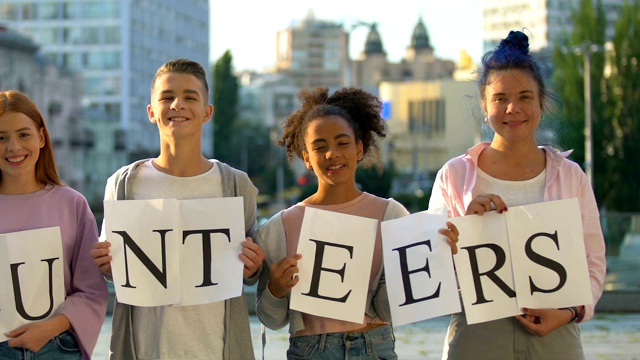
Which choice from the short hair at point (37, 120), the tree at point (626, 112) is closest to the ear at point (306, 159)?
the short hair at point (37, 120)

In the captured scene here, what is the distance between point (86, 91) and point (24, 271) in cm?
8384

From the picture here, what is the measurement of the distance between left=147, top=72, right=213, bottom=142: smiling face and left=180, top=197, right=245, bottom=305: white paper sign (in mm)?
266

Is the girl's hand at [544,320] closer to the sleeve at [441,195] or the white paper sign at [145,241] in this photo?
the sleeve at [441,195]

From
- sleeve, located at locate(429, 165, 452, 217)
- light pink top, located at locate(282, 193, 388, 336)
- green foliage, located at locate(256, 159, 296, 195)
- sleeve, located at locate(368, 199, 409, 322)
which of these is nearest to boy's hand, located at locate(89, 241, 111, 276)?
light pink top, located at locate(282, 193, 388, 336)

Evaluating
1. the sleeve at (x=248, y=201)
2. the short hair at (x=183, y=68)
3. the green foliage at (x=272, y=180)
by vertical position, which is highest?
the short hair at (x=183, y=68)

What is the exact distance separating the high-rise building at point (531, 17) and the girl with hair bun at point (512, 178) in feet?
364

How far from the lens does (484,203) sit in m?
4.12

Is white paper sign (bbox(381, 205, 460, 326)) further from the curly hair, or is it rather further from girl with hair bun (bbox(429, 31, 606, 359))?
the curly hair

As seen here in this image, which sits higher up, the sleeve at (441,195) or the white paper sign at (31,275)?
the sleeve at (441,195)

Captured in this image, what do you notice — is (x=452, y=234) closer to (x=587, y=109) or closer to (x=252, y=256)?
(x=252, y=256)

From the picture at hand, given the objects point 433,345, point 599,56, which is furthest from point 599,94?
point 433,345

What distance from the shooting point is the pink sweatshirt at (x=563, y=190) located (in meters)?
4.19

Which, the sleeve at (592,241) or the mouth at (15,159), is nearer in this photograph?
the sleeve at (592,241)

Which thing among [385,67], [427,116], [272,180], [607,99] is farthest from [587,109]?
[385,67]
